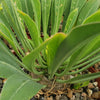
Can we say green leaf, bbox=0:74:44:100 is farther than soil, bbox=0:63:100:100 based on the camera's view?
No

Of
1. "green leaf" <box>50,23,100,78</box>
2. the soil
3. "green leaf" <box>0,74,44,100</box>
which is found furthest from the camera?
the soil

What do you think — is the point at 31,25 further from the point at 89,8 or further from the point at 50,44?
the point at 89,8

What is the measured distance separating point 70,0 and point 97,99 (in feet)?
2.02

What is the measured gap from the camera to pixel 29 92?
0.54 meters

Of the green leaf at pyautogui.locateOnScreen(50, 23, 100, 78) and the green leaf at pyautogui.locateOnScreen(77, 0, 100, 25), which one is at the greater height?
the green leaf at pyautogui.locateOnScreen(77, 0, 100, 25)

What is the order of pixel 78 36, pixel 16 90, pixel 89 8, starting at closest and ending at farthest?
1. pixel 78 36
2. pixel 16 90
3. pixel 89 8

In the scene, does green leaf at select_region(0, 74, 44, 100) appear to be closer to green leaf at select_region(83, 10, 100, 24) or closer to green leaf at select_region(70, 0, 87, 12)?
green leaf at select_region(83, 10, 100, 24)

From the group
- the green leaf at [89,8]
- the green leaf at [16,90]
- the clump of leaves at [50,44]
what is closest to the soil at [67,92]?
the clump of leaves at [50,44]

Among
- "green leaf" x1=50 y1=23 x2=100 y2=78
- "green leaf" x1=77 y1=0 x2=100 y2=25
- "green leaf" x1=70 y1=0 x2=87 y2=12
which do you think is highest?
"green leaf" x1=70 y1=0 x2=87 y2=12

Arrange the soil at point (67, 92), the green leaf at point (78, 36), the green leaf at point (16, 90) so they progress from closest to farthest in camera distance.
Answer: the green leaf at point (78, 36)
the green leaf at point (16, 90)
the soil at point (67, 92)

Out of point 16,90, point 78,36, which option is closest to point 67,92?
point 16,90

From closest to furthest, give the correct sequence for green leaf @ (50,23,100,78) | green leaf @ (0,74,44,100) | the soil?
1. green leaf @ (50,23,100,78)
2. green leaf @ (0,74,44,100)
3. the soil

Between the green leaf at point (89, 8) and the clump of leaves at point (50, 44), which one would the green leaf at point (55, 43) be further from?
the green leaf at point (89, 8)

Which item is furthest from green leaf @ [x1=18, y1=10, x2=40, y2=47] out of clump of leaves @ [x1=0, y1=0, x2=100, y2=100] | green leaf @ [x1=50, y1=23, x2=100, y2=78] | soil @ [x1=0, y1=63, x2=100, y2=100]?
soil @ [x1=0, y1=63, x2=100, y2=100]
